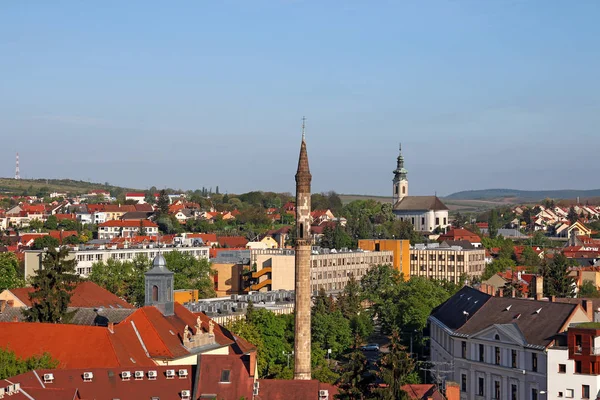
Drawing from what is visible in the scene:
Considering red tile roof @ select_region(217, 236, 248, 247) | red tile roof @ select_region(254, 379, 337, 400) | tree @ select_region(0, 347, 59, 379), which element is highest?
red tile roof @ select_region(217, 236, 248, 247)

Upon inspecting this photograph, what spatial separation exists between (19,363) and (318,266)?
85.0m

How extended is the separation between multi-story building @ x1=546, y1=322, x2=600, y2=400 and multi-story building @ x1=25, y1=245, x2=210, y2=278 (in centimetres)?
6712

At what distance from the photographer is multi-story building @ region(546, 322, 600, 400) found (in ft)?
213

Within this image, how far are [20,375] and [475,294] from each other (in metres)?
42.2

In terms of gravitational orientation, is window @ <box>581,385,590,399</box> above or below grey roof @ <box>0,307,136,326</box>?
below

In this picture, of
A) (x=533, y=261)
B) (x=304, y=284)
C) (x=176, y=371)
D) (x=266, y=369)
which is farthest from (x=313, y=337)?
(x=533, y=261)

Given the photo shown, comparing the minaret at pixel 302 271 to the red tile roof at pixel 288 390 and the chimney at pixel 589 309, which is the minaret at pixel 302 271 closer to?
the red tile roof at pixel 288 390

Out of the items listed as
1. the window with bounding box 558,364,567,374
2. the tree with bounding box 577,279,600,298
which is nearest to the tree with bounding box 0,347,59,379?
the window with bounding box 558,364,567,374

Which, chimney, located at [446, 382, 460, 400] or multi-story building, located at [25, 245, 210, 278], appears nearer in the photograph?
chimney, located at [446, 382, 460, 400]

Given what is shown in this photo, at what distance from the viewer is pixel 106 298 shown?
8850 cm

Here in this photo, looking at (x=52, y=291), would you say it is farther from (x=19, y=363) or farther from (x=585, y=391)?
(x=585, y=391)

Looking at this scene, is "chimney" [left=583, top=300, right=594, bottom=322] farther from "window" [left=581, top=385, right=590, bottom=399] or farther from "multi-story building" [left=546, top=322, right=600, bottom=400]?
"window" [left=581, top=385, right=590, bottom=399]

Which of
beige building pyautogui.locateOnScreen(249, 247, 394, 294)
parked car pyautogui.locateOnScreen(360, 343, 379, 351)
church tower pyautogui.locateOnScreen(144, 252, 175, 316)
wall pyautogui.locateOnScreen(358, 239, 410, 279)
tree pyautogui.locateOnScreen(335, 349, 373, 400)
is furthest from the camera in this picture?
wall pyautogui.locateOnScreen(358, 239, 410, 279)

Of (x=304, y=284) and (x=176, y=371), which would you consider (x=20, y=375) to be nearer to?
(x=176, y=371)
